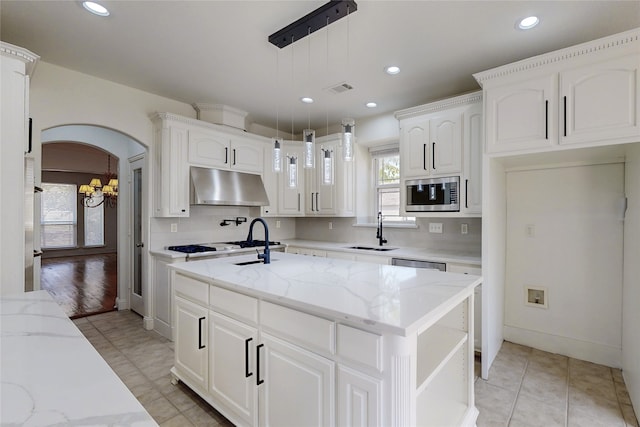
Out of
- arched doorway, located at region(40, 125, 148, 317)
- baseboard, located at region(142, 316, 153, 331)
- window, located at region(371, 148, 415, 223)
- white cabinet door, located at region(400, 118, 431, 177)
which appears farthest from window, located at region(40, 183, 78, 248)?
white cabinet door, located at region(400, 118, 431, 177)

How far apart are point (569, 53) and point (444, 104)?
3.58 ft

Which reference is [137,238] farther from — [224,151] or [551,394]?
[551,394]

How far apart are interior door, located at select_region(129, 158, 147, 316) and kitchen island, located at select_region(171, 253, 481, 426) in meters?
1.97

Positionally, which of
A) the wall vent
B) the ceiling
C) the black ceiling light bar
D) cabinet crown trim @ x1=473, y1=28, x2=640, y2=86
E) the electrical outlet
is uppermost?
the ceiling

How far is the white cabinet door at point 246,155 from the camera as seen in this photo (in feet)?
13.5

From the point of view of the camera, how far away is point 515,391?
235 cm

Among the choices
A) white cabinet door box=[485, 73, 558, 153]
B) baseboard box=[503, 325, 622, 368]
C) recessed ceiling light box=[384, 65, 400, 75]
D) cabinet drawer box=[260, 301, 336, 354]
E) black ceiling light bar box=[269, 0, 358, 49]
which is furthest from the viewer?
recessed ceiling light box=[384, 65, 400, 75]

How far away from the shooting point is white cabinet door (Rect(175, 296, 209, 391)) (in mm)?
2055

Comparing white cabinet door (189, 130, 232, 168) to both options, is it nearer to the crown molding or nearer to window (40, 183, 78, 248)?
the crown molding

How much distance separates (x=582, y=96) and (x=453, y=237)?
1821 millimetres

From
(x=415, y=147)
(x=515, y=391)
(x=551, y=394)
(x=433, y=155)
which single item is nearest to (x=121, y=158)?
(x=415, y=147)

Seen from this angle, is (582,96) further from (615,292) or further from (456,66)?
(615,292)

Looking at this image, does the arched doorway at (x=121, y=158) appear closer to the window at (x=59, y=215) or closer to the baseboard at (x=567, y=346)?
the baseboard at (x=567, y=346)

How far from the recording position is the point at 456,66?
9.59ft
